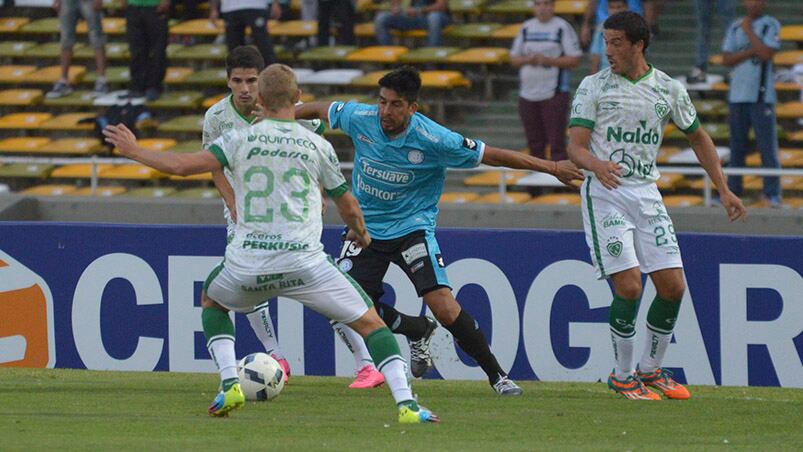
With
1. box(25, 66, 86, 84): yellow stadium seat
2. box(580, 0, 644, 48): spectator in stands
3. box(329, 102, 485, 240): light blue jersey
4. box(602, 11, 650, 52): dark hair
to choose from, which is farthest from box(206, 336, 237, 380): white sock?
box(25, 66, 86, 84): yellow stadium seat

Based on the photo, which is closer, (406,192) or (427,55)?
(406,192)

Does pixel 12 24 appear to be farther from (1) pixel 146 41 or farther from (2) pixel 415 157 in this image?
(2) pixel 415 157

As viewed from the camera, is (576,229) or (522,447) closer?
(522,447)

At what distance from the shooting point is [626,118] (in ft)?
31.1

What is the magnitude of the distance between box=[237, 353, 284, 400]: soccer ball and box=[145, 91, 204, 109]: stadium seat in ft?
32.0

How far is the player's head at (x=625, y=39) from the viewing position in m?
9.42

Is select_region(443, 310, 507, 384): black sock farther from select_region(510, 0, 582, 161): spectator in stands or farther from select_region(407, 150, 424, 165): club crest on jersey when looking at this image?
select_region(510, 0, 582, 161): spectator in stands

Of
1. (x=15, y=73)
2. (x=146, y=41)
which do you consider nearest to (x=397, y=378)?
(x=146, y=41)

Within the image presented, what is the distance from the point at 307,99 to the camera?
17.5 m

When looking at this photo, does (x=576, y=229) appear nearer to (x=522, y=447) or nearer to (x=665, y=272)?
(x=665, y=272)

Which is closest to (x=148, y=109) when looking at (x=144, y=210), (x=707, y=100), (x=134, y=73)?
(x=134, y=73)

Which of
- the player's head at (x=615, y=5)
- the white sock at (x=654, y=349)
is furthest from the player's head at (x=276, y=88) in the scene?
the player's head at (x=615, y=5)

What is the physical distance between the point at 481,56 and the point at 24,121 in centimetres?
579

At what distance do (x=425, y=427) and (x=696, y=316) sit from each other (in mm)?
4527
